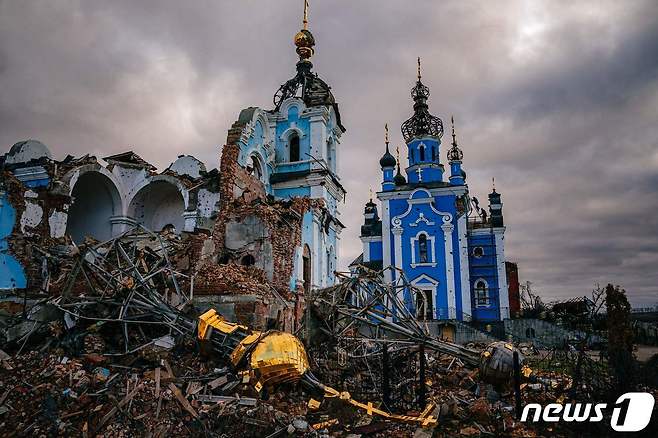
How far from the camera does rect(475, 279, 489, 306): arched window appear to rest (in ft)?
111

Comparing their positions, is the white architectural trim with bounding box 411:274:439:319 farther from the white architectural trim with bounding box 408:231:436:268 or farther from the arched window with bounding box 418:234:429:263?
the arched window with bounding box 418:234:429:263

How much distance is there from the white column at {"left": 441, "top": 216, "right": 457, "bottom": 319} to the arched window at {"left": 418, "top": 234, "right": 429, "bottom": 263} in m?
1.38

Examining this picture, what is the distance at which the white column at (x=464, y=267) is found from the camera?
106 ft

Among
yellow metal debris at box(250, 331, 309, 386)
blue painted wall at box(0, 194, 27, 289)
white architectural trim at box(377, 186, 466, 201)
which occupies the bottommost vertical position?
yellow metal debris at box(250, 331, 309, 386)

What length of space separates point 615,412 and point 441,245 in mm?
25626

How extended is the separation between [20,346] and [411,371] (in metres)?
9.68

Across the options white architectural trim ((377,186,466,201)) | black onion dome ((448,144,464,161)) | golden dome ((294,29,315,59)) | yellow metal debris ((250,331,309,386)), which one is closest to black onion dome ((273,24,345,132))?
golden dome ((294,29,315,59))

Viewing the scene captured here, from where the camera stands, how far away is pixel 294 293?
62.0 ft

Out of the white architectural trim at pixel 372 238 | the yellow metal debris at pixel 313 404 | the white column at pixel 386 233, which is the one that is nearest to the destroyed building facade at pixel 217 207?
the yellow metal debris at pixel 313 404

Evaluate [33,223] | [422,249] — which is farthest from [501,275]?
[33,223]

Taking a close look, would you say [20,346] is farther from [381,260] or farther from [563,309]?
[563,309]

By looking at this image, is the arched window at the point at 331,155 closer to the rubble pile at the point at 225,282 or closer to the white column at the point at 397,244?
the white column at the point at 397,244

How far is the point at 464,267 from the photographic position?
3300 cm

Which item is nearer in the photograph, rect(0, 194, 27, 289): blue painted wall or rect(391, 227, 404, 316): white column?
rect(0, 194, 27, 289): blue painted wall
